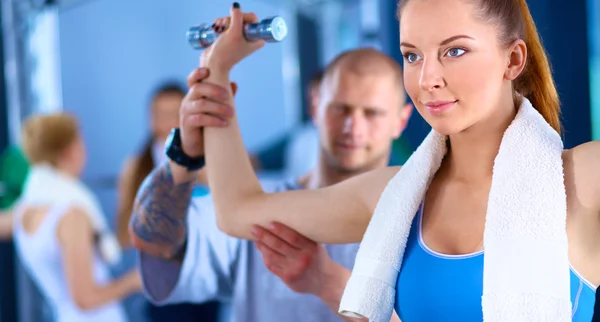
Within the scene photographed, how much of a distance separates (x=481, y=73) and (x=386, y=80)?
27.4 inches

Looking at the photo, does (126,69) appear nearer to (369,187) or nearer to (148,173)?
(148,173)

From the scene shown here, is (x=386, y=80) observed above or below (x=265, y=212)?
above

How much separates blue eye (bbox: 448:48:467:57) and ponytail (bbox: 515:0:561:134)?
0.13 metres

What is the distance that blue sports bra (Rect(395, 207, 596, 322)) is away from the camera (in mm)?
1024

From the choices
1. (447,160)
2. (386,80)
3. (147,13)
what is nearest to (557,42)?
(386,80)

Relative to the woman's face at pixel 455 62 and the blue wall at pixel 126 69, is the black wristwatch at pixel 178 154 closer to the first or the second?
the woman's face at pixel 455 62

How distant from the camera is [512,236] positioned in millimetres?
1002

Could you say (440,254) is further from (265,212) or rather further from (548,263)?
(265,212)

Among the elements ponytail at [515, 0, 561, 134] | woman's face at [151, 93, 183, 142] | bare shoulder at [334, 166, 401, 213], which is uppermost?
ponytail at [515, 0, 561, 134]

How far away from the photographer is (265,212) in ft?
4.40

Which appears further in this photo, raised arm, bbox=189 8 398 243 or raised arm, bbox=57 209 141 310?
raised arm, bbox=57 209 141 310

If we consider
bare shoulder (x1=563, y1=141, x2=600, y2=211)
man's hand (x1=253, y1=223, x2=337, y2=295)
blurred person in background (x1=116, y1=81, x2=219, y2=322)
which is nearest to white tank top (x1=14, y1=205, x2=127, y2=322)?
blurred person in background (x1=116, y1=81, x2=219, y2=322)

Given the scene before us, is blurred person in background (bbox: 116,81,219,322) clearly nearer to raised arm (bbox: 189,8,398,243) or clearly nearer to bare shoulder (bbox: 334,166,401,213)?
raised arm (bbox: 189,8,398,243)

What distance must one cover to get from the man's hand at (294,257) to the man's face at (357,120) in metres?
0.31
